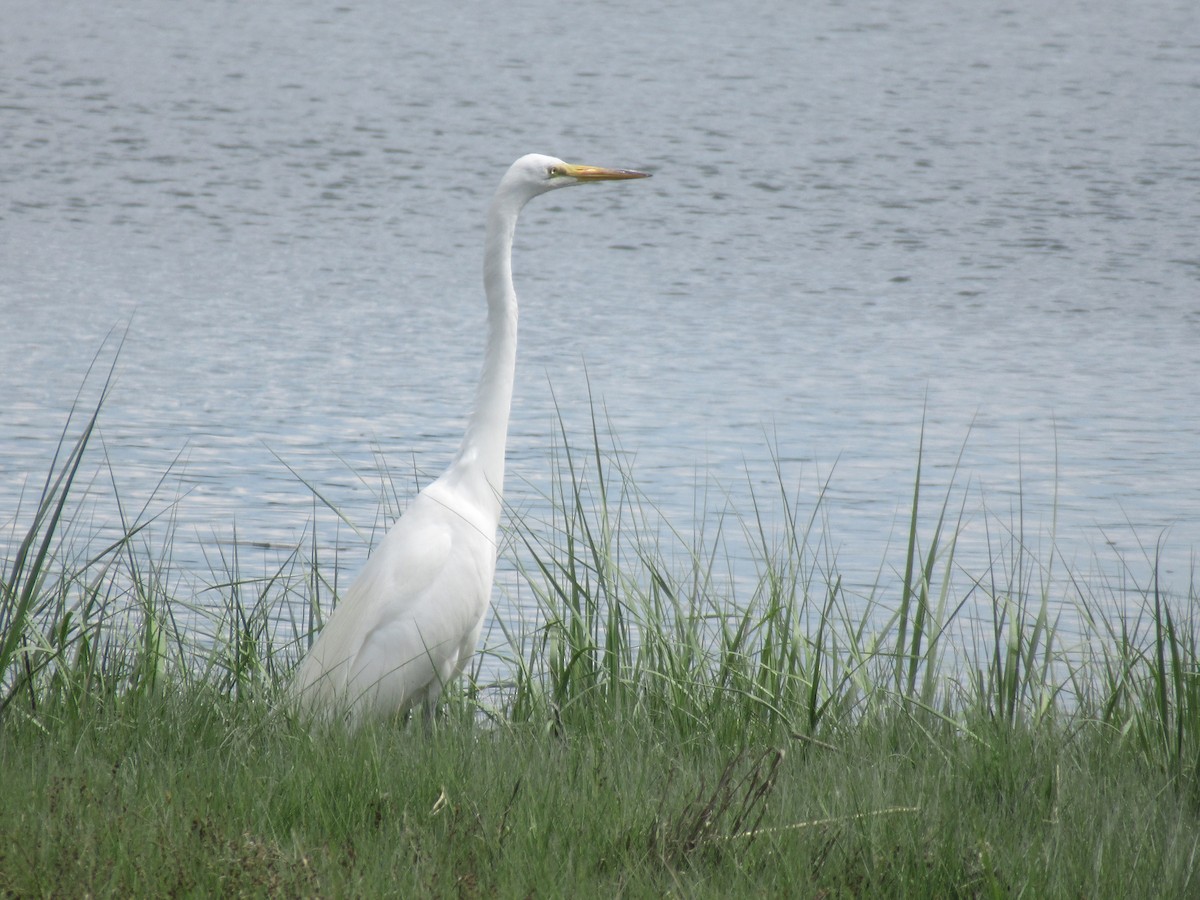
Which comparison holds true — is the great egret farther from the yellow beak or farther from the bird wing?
the yellow beak

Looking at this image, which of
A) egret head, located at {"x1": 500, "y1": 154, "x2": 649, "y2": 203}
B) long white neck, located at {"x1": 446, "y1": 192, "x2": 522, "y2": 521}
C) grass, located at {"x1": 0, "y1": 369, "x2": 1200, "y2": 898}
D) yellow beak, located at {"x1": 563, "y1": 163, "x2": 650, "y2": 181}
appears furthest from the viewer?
yellow beak, located at {"x1": 563, "y1": 163, "x2": 650, "y2": 181}

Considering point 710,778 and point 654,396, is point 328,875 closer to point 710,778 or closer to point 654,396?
point 710,778

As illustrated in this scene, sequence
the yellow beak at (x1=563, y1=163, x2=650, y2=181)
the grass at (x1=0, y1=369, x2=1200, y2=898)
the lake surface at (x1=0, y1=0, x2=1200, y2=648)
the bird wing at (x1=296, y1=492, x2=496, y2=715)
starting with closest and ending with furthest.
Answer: the grass at (x1=0, y1=369, x2=1200, y2=898), the bird wing at (x1=296, y1=492, x2=496, y2=715), the yellow beak at (x1=563, y1=163, x2=650, y2=181), the lake surface at (x1=0, y1=0, x2=1200, y2=648)

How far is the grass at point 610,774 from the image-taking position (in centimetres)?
222

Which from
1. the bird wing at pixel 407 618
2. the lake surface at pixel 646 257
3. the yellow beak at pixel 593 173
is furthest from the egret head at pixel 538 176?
the lake surface at pixel 646 257

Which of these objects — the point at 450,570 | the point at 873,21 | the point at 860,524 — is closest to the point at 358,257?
the point at 860,524

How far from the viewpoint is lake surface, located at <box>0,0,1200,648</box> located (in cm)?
746

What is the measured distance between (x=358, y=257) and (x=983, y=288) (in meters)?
6.42

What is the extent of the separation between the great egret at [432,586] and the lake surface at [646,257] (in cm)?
86

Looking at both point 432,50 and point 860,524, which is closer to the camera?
point 860,524

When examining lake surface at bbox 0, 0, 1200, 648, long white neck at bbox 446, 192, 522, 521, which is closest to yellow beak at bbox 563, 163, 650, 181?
long white neck at bbox 446, 192, 522, 521

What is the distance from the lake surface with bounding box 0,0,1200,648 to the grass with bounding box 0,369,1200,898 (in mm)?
811

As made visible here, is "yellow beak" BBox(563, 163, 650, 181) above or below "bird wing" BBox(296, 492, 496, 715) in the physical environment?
above

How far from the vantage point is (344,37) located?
28578mm
